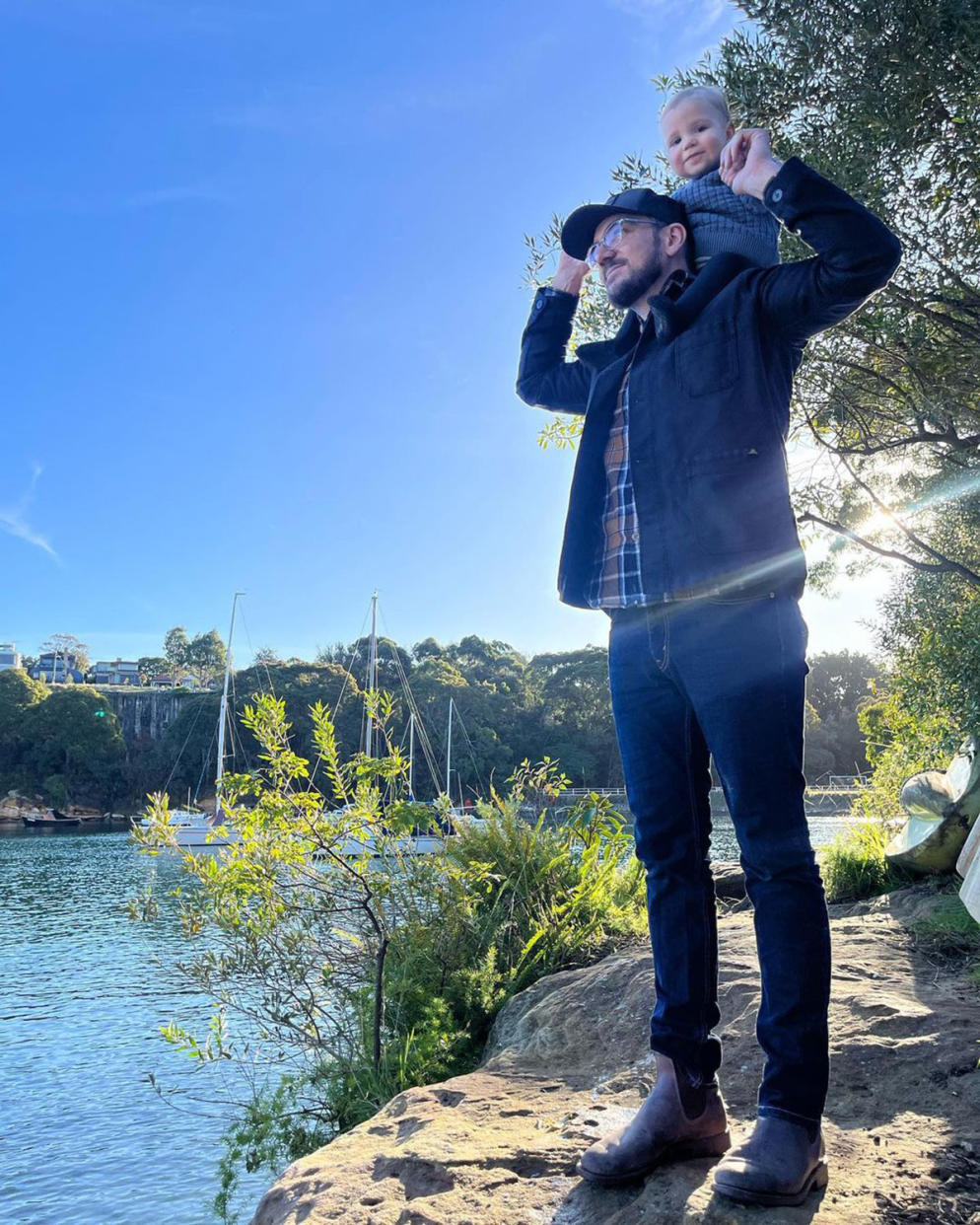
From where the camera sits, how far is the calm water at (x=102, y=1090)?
17.1 ft

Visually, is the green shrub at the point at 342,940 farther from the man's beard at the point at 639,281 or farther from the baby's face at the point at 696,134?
the baby's face at the point at 696,134

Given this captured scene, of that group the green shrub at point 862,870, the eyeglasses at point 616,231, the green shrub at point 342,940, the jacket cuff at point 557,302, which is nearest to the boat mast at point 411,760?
the green shrub at point 342,940

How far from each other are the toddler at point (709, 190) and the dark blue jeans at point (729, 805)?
0.86m

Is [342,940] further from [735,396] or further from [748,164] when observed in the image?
[748,164]

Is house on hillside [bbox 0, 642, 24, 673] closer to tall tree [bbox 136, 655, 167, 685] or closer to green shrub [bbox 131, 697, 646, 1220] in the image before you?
tall tree [bbox 136, 655, 167, 685]

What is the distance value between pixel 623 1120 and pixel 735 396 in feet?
5.62

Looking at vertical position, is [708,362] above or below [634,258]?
below

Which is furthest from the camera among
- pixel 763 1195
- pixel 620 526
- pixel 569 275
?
pixel 569 275

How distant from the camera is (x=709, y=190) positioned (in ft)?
7.28

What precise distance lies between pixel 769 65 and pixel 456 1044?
5.74 metres

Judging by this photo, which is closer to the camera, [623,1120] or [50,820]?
[623,1120]

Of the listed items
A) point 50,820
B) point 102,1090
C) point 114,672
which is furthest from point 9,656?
point 102,1090

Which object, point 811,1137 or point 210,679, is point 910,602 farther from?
point 210,679

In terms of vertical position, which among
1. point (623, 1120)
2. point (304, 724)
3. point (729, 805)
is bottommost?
point (623, 1120)
